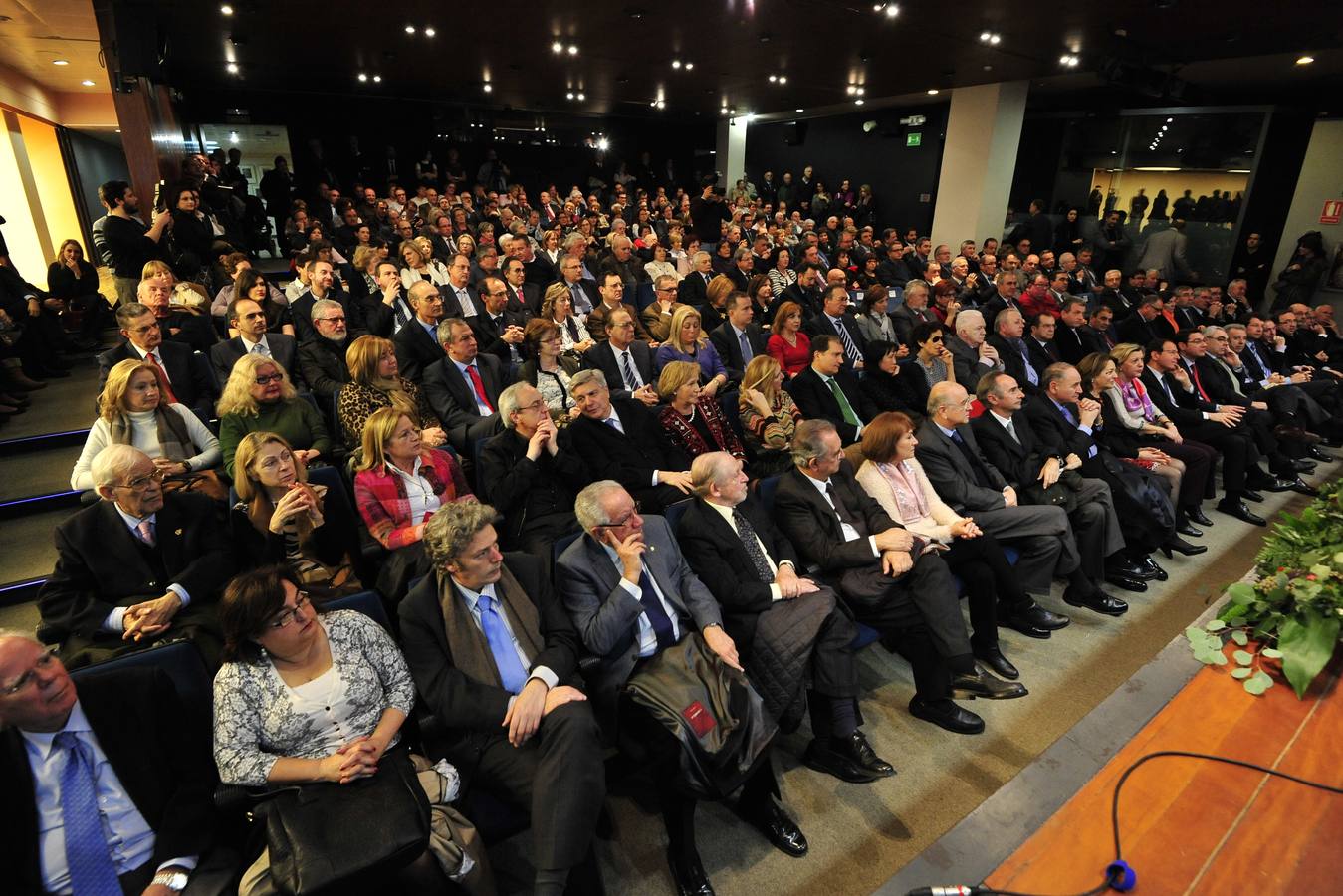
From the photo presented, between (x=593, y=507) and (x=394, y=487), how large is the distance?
3.27 feet

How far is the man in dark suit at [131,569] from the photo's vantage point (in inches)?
85.6

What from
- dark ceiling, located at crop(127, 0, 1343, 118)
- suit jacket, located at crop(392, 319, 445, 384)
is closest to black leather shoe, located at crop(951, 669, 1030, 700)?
suit jacket, located at crop(392, 319, 445, 384)

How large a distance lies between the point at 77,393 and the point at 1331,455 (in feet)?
32.9

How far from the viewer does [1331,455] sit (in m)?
5.68

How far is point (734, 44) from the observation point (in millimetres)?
8602

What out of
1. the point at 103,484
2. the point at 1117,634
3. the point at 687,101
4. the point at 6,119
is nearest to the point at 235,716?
the point at 103,484

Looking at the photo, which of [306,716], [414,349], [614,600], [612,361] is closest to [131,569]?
[306,716]

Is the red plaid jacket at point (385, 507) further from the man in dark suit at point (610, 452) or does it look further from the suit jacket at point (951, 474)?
the suit jacket at point (951, 474)

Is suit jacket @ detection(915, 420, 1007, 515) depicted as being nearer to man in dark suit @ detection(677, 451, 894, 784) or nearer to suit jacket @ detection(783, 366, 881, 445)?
suit jacket @ detection(783, 366, 881, 445)

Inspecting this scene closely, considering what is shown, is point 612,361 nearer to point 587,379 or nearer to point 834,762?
point 587,379

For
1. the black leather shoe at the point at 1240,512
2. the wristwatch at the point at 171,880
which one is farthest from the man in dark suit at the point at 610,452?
the black leather shoe at the point at 1240,512

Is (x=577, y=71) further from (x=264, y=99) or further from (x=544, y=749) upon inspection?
(x=544, y=749)

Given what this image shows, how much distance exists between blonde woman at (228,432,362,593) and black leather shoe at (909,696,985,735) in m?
2.23

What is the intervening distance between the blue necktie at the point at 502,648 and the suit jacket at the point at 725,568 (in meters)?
0.75
